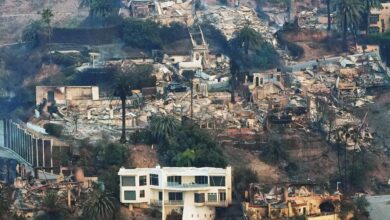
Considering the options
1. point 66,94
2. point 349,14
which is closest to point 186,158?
point 66,94

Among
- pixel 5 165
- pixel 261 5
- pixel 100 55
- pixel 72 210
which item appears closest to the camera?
pixel 72 210

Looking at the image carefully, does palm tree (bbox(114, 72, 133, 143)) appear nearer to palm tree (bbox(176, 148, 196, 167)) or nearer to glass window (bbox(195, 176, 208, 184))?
palm tree (bbox(176, 148, 196, 167))

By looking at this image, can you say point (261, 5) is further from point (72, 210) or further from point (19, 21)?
point (72, 210)

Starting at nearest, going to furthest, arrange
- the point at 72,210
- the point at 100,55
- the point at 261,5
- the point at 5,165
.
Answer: the point at 72,210 < the point at 5,165 < the point at 100,55 < the point at 261,5

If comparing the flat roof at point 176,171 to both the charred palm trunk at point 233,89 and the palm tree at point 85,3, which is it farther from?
the palm tree at point 85,3

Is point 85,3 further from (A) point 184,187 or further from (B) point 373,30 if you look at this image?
(A) point 184,187

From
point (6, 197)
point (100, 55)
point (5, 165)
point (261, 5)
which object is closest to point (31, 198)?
point (6, 197)

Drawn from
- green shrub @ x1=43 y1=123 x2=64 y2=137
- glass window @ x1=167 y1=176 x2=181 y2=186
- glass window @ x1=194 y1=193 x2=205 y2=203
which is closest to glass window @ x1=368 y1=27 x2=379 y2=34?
green shrub @ x1=43 y1=123 x2=64 y2=137
